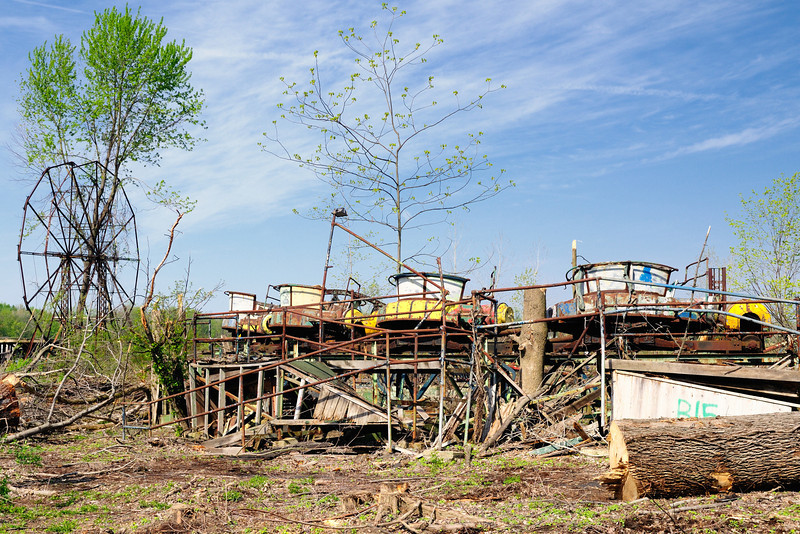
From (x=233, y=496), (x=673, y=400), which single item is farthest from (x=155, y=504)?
(x=673, y=400)

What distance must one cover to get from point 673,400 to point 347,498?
18.0ft

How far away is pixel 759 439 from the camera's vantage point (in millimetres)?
7816

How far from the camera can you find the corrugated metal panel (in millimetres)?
10148

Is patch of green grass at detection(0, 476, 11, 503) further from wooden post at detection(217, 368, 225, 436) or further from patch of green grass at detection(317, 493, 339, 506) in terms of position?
wooden post at detection(217, 368, 225, 436)

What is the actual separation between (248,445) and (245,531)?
6802 millimetres

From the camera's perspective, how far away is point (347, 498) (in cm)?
822

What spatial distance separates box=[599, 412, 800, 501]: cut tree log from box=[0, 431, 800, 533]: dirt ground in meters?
0.17

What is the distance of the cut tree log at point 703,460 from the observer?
304 inches

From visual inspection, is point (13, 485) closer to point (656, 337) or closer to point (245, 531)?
point (245, 531)

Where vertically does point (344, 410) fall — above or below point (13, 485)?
above

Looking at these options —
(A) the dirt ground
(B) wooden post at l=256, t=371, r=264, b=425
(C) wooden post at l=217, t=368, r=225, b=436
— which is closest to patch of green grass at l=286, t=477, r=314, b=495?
(A) the dirt ground

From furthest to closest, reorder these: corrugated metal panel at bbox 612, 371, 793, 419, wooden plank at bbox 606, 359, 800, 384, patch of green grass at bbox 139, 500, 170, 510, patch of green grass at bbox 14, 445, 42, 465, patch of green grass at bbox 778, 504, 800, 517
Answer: patch of green grass at bbox 14, 445, 42, 465 < wooden plank at bbox 606, 359, 800, 384 < corrugated metal panel at bbox 612, 371, 793, 419 < patch of green grass at bbox 139, 500, 170, 510 < patch of green grass at bbox 778, 504, 800, 517

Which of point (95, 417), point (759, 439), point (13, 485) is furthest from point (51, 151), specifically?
point (759, 439)

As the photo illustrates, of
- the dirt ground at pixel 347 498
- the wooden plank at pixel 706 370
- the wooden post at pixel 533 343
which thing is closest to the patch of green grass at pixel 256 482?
the dirt ground at pixel 347 498
